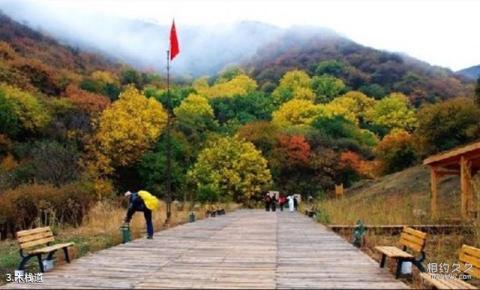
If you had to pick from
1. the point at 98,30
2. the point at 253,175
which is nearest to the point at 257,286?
the point at 253,175

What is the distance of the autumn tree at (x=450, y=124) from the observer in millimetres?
35062

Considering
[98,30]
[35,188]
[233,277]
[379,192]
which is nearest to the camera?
[233,277]

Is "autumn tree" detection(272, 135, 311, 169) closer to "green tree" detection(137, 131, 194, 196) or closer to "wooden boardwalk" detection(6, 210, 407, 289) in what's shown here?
"green tree" detection(137, 131, 194, 196)

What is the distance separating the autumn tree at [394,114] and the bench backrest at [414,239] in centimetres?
6252

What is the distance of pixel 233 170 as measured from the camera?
149 feet

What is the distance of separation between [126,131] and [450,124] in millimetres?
22999

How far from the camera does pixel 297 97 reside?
268 feet

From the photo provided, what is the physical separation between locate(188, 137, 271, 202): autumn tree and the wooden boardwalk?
1184 inches

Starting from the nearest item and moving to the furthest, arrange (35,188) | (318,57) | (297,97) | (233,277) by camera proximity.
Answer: (233,277) → (35,188) → (297,97) → (318,57)

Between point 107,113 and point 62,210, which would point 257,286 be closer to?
point 62,210

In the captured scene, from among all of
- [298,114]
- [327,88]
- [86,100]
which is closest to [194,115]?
[298,114]

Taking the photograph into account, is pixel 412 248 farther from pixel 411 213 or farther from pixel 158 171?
pixel 158 171

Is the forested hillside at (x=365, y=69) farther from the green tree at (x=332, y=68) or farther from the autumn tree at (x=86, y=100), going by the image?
the autumn tree at (x=86, y=100)

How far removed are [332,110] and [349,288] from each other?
6582 centimetres
